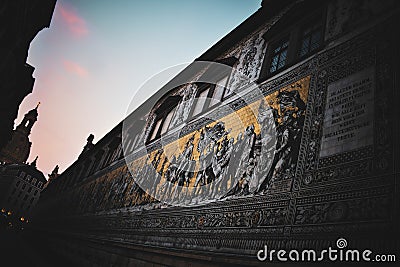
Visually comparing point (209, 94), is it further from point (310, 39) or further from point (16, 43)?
point (16, 43)

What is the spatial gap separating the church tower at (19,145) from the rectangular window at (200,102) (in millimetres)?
62170

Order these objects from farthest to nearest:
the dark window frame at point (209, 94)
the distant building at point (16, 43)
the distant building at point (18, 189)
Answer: the distant building at point (18, 189) → the distant building at point (16, 43) → the dark window frame at point (209, 94)

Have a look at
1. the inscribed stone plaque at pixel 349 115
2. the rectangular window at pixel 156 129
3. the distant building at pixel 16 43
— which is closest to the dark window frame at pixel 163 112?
the rectangular window at pixel 156 129

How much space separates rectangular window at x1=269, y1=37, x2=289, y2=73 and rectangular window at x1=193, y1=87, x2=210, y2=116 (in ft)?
8.28

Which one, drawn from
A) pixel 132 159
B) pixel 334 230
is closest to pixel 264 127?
pixel 334 230

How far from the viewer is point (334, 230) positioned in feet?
Result: 8.25

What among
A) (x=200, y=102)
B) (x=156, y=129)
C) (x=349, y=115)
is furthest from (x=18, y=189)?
(x=349, y=115)

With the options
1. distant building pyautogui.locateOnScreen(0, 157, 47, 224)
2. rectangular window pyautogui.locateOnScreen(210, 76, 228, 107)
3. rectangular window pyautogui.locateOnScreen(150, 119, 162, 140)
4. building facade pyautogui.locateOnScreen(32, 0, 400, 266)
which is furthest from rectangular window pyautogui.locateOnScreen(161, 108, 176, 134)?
distant building pyautogui.locateOnScreen(0, 157, 47, 224)

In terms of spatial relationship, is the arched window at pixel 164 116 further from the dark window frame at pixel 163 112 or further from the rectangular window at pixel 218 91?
the rectangular window at pixel 218 91

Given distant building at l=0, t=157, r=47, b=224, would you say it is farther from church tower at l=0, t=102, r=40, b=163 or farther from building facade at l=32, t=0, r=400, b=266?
building facade at l=32, t=0, r=400, b=266

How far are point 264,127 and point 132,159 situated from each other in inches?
276

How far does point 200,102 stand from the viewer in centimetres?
784

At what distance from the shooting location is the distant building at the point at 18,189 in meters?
48.2

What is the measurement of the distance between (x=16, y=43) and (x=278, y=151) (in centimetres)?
992
